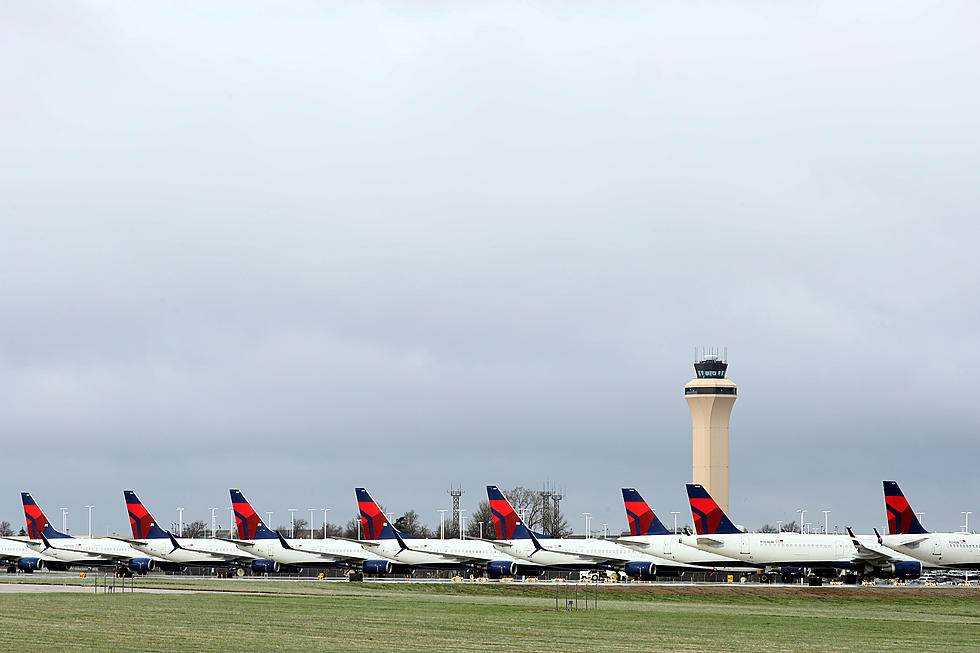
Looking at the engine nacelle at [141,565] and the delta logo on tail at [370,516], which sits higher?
the delta logo on tail at [370,516]

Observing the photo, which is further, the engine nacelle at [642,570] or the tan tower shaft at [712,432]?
the tan tower shaft at [712,432]

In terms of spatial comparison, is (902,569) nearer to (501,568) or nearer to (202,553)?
(501,568)

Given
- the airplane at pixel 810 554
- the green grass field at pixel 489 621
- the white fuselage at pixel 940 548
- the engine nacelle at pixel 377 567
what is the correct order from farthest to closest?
the engine nacelle at pixel 377 567 < the airplane at pixel 810 554 < the white fuselage at pixel 940 548 < the green grass field at pixel 489 621

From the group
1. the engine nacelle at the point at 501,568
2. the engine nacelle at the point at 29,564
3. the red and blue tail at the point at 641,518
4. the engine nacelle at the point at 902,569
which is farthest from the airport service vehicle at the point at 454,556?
the engine nacelle at the point at 29,564

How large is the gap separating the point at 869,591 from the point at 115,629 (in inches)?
2101

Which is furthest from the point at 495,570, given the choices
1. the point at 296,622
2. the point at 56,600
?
the point at 296,622

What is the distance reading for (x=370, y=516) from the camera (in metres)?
119

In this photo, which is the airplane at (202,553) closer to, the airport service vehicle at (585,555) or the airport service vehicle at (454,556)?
the airport service vehicle at (454,556)

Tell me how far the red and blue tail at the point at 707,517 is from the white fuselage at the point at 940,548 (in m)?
11.4

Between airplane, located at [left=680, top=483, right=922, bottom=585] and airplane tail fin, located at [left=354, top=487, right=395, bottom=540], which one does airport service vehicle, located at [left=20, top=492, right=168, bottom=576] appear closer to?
airplane tail fin, located at [left=354, top=487, right=395, bottom=540]

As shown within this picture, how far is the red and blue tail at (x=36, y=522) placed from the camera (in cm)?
13375

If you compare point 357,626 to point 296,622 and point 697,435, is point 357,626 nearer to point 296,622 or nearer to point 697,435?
point 296,622

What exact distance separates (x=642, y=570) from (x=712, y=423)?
309 ft

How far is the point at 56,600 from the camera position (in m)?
66.2
